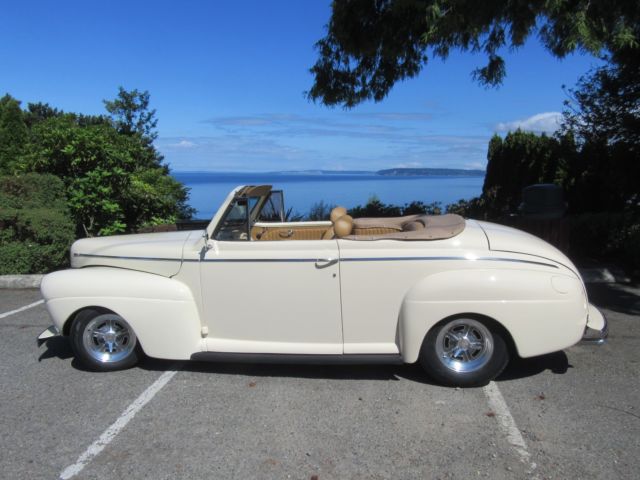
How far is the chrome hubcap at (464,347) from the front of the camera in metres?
4.10

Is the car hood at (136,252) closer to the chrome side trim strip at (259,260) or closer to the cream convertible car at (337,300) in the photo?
the cream convertible car at (337,300)

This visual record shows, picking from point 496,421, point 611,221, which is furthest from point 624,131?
point 496,421

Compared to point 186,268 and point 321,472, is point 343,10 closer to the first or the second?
point 186,268

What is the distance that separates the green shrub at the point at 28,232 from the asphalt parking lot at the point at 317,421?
3504 millimetres

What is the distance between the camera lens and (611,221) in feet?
28.1

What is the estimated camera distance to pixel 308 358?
4160 mm

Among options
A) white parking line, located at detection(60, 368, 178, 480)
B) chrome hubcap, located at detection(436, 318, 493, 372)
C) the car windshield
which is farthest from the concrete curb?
chrome hubcap, located at detection(436, 318, 493, 372)

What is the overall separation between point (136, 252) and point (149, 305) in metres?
0.52

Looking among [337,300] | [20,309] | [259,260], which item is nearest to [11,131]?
[20,309]

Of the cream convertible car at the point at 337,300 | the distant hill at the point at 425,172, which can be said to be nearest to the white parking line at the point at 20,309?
the cream convertible car at the point at 337,300

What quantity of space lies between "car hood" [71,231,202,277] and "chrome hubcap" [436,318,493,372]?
7.14 ft

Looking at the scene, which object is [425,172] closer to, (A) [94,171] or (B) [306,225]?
(A) [94,171]

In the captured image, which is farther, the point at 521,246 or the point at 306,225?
the point at 306,225

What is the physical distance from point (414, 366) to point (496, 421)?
1030 millimetres
